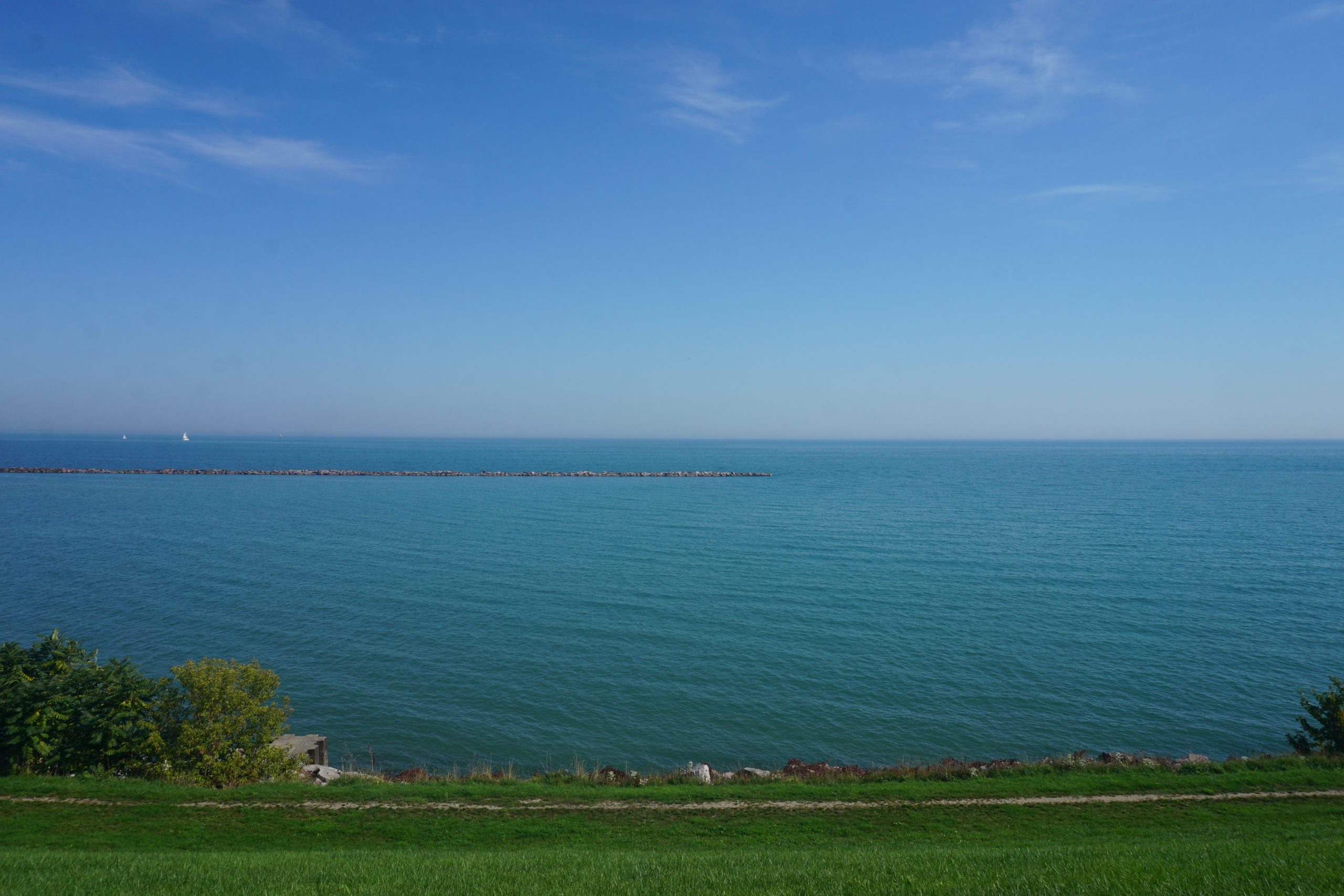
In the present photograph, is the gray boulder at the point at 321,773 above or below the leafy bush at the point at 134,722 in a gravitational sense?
below

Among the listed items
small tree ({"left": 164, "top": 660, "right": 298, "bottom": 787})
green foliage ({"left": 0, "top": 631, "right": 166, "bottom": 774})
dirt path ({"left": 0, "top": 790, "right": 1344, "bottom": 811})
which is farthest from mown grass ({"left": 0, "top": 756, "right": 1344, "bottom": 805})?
small tree ({"left": 164, "top": 660, "right": 298, "bottom": 787})

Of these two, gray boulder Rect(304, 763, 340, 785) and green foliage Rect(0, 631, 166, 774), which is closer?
green foliage Rect(0, 631, 166, 774)

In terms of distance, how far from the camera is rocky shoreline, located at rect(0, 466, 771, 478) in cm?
13238

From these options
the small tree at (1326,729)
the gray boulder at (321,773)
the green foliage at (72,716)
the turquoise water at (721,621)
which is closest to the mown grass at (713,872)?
the green foliage at (72,716)

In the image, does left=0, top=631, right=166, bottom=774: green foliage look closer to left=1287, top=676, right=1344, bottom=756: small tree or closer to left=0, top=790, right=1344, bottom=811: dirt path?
left=0, top=790, right=1344, bottom=811: dirt path

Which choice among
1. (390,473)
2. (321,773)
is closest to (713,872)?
(321,773)

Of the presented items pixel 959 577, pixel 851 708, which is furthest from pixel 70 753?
pixel 959 577

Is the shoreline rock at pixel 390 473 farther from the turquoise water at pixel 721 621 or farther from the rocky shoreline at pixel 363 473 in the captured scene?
the turquoise water at pixel 721 621

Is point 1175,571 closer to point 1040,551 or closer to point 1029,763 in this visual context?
point 1040,551

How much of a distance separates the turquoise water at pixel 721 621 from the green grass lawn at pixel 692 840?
6644 mm

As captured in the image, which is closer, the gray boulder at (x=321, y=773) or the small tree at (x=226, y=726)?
the small tree at (x=226, y=726)

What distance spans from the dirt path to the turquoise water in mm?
6834

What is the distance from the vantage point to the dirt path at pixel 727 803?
17.0 m

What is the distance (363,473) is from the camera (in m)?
143
